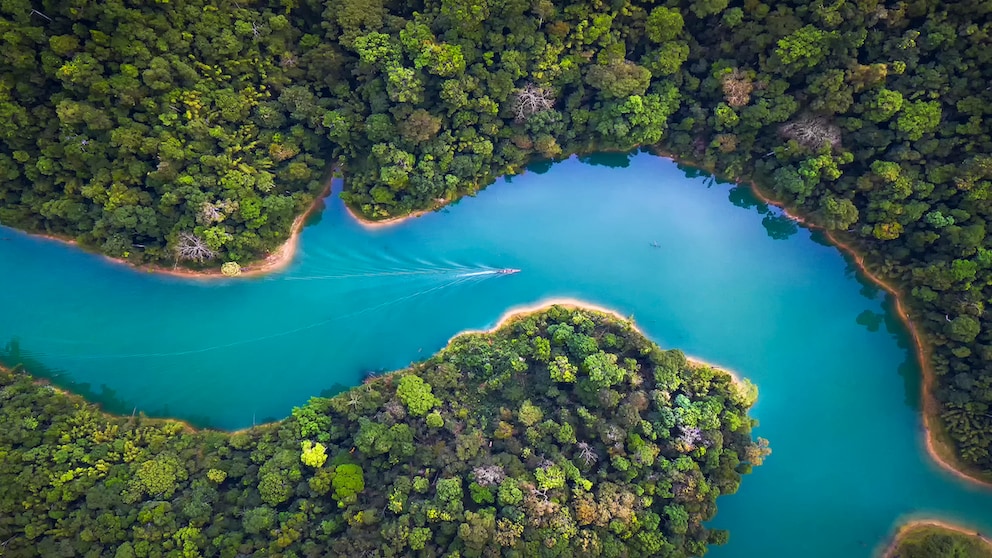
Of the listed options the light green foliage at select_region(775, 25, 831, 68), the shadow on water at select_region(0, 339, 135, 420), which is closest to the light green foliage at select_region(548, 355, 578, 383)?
the light green foliage at select_region(775, 25, 831, 68)

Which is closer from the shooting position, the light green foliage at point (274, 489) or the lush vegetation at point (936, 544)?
the light green foliage at point (274, 489)

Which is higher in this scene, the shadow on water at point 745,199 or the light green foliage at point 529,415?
the shadow on water at point 745,199

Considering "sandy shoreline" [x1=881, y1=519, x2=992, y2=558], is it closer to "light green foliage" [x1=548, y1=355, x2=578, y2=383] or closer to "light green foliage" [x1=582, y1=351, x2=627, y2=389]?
"light green foliage" [x1=582, y1=351, x2=627, y2=389]

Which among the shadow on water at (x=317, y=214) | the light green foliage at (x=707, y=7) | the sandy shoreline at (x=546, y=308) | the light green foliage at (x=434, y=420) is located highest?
the light green foliage at (x=707, y=7)

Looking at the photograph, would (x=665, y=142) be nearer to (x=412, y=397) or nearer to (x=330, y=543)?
(x=412, y=397)

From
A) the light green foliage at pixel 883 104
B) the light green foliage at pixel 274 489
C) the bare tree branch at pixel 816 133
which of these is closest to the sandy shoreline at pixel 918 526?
the bare tree branch at pixel 816 133

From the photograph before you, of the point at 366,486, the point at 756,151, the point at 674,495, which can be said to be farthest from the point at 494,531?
the point at 756,151

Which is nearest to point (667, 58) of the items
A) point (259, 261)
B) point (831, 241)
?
point (831, 241)

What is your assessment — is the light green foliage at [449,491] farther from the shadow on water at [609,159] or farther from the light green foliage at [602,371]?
the shadow on water at [609,159]
